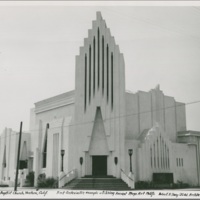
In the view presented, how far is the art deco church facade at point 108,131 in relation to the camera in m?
34.2

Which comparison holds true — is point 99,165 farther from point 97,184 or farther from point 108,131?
point 97,184

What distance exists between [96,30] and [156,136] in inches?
444

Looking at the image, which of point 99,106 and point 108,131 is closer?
point 108,131

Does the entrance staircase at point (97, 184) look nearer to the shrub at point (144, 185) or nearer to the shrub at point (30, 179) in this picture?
the shrub at point (144, 185)

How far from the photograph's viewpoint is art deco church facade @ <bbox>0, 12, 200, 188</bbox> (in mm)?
34188

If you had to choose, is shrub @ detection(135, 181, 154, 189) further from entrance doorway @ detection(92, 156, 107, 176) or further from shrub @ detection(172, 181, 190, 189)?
entrance doorway @ detection(92, 156, 107, 176)

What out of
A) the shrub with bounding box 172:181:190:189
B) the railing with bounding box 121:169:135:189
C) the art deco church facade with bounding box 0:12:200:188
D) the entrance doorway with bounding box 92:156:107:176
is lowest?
the shrub with bounding box 172:181:190:189

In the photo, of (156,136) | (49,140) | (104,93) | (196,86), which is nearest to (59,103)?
(49,140)

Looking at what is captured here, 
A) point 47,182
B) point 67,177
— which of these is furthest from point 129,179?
point 47,182

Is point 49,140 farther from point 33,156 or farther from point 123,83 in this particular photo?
point 123,83

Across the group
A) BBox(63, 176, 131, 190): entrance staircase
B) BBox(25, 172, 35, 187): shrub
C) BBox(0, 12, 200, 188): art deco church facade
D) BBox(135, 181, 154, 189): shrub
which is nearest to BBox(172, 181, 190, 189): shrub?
BBox(0, 12, 200, 188): art deco church facade

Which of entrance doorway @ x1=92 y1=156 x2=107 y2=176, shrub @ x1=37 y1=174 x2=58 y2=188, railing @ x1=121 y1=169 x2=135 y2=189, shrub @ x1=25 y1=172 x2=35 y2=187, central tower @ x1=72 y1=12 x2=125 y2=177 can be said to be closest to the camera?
railing @ x1=121 y1=169 x2=135 y2=189

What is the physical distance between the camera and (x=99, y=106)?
34875 mm

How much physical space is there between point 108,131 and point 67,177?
212 inches
